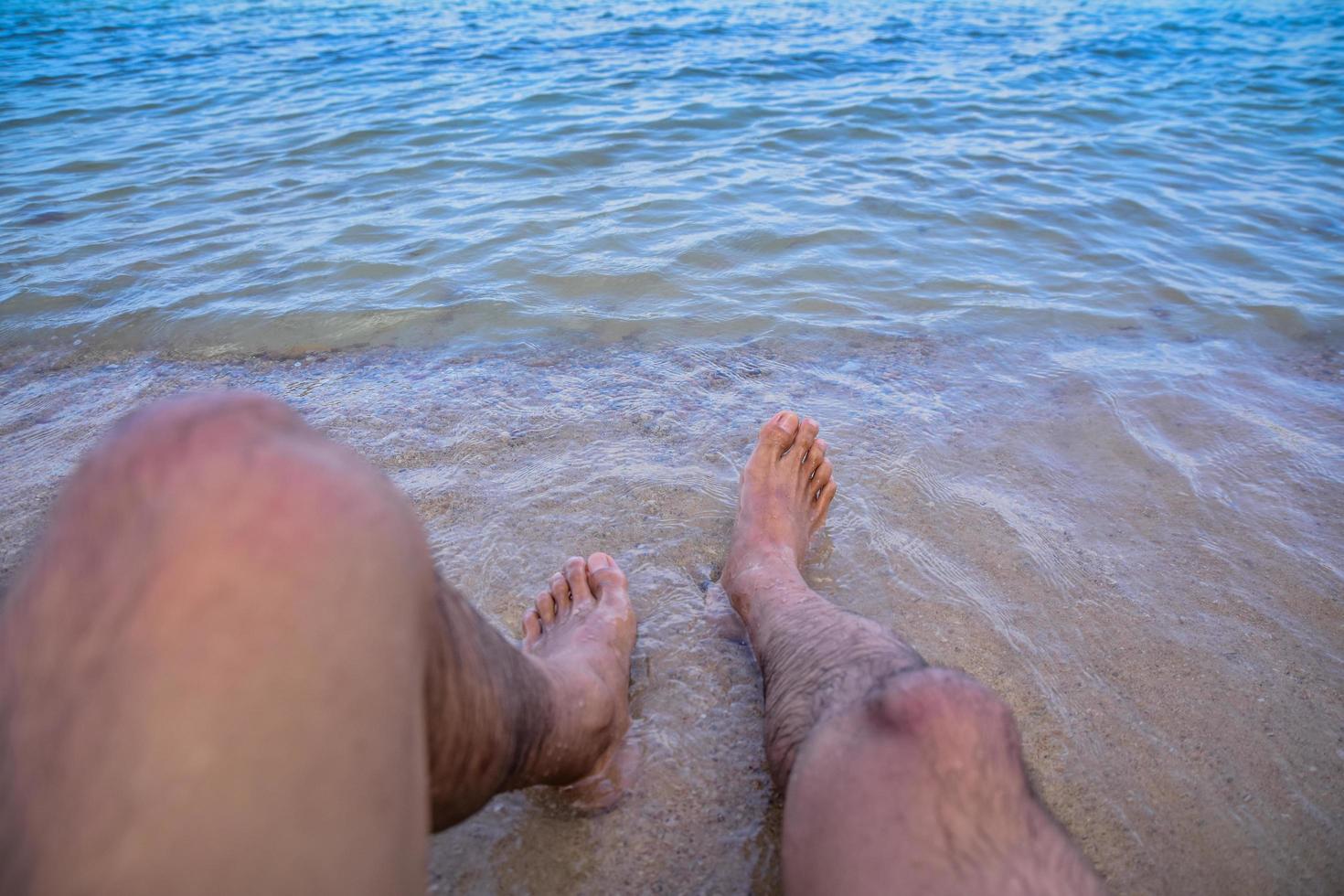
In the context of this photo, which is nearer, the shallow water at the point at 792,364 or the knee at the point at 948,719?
the knee at the point at 948,719

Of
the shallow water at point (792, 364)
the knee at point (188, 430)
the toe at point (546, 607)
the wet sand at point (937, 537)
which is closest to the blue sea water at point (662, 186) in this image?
the shallow water at point (792, 364)

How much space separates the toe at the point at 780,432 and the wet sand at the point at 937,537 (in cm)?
21

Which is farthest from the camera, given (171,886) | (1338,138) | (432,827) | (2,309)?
(1338,138)

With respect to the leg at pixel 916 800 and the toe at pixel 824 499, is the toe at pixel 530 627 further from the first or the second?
the toe at pixel 824 499

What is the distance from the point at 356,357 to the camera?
3.28 meters

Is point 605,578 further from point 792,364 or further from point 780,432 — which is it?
point 792,364

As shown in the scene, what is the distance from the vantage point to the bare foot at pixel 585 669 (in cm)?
140

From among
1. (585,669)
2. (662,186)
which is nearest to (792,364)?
(585,669)

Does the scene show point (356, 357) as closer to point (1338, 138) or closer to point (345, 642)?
point (345, 642)

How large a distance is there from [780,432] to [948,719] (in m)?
1.33

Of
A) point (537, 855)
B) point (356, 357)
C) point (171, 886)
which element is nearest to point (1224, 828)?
point (537, 855)

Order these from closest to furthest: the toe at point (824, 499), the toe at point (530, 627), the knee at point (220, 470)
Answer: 1. the knee at point (220, 470)
2. the toe at point (530, 627)
3. the toe at point (824, 499)

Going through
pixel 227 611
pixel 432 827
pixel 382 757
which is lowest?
pixel 432 827

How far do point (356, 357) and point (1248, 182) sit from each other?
18.8 ft
